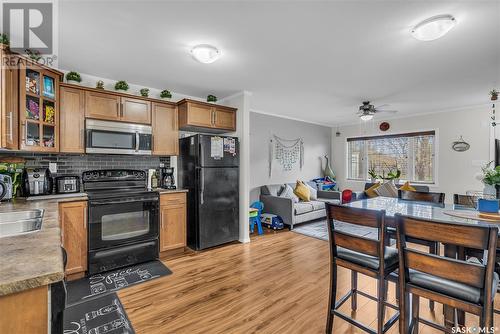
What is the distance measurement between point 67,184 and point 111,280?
1221 mm

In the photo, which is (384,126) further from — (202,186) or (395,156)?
(202,186)

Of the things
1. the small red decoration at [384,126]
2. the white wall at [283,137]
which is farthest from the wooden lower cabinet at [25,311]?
the small red decoration at [384,126]

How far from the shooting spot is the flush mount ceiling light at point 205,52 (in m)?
2.37

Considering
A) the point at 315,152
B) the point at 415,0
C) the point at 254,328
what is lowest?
the point at 254,328

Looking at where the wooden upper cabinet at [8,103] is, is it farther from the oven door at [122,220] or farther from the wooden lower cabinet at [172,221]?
the wooden lower cabinet at [172,221]

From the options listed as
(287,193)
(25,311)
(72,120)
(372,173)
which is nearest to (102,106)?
(72,120)

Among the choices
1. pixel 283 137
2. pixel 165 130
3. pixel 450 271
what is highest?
pixel 283 137

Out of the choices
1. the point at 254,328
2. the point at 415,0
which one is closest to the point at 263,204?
the point at 254,328

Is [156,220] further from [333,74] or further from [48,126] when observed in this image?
[333,74]

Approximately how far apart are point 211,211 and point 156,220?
78 cm

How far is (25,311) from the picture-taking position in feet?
2.65

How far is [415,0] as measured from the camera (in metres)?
1.71

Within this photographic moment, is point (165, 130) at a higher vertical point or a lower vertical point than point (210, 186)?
higher

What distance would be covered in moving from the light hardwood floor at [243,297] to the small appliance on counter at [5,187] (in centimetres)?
145
